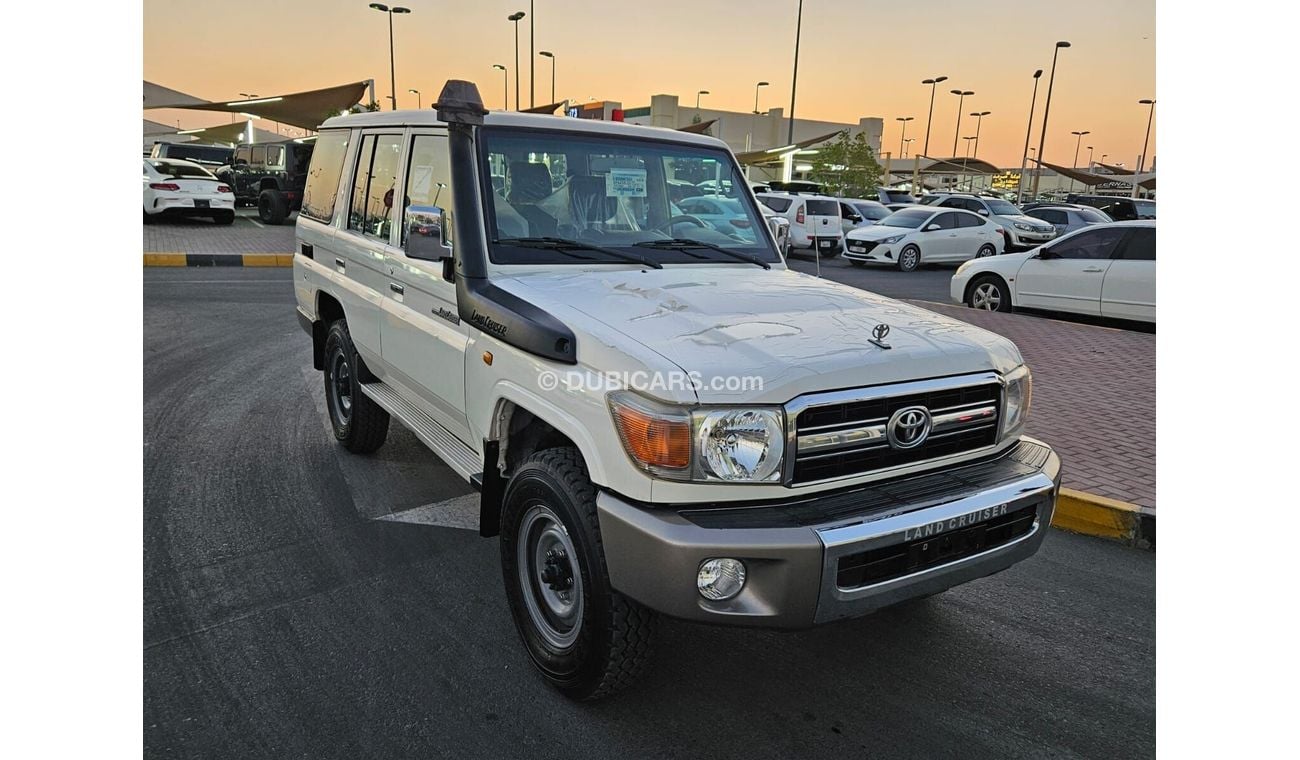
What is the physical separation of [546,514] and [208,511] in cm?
257

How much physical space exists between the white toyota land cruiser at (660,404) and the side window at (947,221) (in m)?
17.5

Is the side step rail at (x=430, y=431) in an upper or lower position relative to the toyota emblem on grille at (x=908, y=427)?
lower

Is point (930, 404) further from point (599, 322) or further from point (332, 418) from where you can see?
point (332, 418)

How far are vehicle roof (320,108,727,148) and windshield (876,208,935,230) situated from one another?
17.3m

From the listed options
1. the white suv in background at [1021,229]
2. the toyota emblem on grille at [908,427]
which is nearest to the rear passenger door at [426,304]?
the toyota emblem on grille at [908,427]

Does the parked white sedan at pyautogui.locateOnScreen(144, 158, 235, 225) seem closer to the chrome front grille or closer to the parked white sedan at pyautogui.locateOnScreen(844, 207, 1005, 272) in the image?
the parked white sedan at pyautogui.locateOnScreen(844, 207, 1005, 272)

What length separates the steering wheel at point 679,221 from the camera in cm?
401

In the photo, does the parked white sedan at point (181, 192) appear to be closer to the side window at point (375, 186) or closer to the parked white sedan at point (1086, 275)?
the side window at point (375, 186)

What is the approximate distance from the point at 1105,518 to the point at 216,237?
1902 centimetres

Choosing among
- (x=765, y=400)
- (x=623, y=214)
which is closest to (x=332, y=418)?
(x=623, y=214)

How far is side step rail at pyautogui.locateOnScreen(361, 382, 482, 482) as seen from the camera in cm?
366

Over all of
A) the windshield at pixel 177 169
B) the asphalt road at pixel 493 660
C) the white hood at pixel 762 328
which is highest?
the windshield at pixel 177 169

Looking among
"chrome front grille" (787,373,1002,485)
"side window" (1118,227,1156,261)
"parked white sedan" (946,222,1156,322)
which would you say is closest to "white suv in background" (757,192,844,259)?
"parked white sedan" (946,222,1156,322)

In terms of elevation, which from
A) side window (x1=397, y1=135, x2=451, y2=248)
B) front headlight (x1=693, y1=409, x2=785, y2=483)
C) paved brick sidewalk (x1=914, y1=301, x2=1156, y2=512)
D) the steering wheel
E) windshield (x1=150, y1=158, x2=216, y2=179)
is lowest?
paved brick sidewalk (x1=914, y1=301, x2=1156, y2=512)
